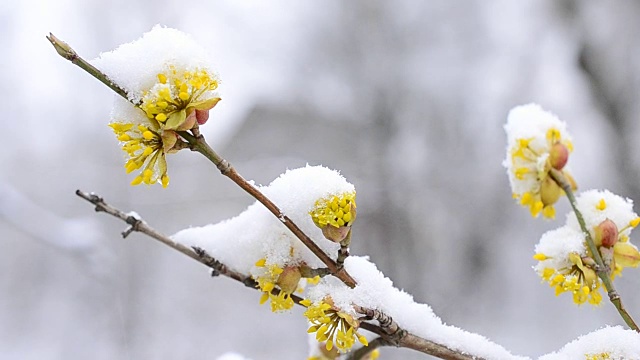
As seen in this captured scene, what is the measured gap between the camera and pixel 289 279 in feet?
1.69

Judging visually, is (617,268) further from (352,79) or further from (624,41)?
(352,79)

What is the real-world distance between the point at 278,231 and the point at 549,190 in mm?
342

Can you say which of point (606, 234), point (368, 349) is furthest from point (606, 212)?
point (368, 349)

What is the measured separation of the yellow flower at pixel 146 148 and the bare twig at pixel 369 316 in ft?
0.21

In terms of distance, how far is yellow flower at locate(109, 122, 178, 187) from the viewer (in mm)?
455

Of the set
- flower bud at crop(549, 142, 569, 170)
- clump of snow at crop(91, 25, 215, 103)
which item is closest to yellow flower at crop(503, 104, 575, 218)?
flower bud at crop(549, 142, 569, 170)

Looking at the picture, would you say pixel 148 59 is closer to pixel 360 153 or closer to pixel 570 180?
pixel 570 180

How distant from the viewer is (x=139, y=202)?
23.9 ft

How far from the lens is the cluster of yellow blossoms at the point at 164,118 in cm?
45

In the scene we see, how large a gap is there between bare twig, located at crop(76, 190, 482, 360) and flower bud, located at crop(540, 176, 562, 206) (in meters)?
0.26

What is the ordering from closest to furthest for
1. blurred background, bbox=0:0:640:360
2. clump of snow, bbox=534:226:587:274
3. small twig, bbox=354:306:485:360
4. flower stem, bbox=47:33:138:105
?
1. flower stem, bbox=47:33:138:105
2. small twig, bbox=354:306:485:360
3. clump of snow, bbox=534:226:587:274
4. blurred background, bbox=0:0:640:360

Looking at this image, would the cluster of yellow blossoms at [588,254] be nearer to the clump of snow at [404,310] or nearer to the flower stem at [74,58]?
the clump of snow at [404,310]

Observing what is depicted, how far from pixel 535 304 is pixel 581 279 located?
608cm

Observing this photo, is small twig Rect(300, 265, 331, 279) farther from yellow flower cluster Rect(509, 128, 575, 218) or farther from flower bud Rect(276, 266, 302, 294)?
yellow flower cluster Rect(509, 128, 575, 218)
